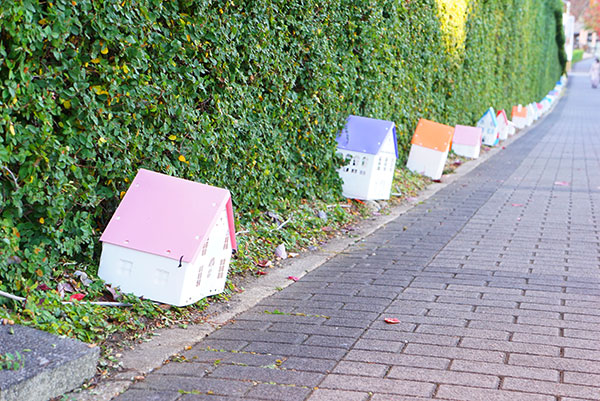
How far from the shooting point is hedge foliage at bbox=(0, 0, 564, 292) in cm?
396

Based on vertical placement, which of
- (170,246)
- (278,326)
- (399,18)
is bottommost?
(278,326)

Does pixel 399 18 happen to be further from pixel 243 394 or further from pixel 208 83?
pixel 243 394

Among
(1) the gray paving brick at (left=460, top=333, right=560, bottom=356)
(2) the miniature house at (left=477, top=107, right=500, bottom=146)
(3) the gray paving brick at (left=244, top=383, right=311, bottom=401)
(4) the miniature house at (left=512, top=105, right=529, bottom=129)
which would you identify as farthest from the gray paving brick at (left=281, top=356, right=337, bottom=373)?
(4) the miniature house at (left=512, top=105, right=529, bottom=129)

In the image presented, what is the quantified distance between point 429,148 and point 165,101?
23.0ft

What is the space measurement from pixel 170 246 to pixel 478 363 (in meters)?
1.81

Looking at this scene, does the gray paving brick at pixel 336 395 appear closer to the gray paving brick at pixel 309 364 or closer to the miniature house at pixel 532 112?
the gray paving brick at pixel 309 364

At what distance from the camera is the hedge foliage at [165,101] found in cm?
396

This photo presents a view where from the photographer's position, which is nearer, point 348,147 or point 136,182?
point 136,182

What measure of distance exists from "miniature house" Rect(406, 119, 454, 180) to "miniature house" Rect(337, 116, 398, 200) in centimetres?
253

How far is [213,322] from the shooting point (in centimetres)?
460

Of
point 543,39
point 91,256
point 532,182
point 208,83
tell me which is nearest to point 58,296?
point 91,256

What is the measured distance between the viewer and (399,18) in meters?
10.7

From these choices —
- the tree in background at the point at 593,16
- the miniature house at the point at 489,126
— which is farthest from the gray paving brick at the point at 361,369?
the tree in background at the point at 593,16

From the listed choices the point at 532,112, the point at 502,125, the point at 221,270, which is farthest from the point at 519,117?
the point at 221,270
